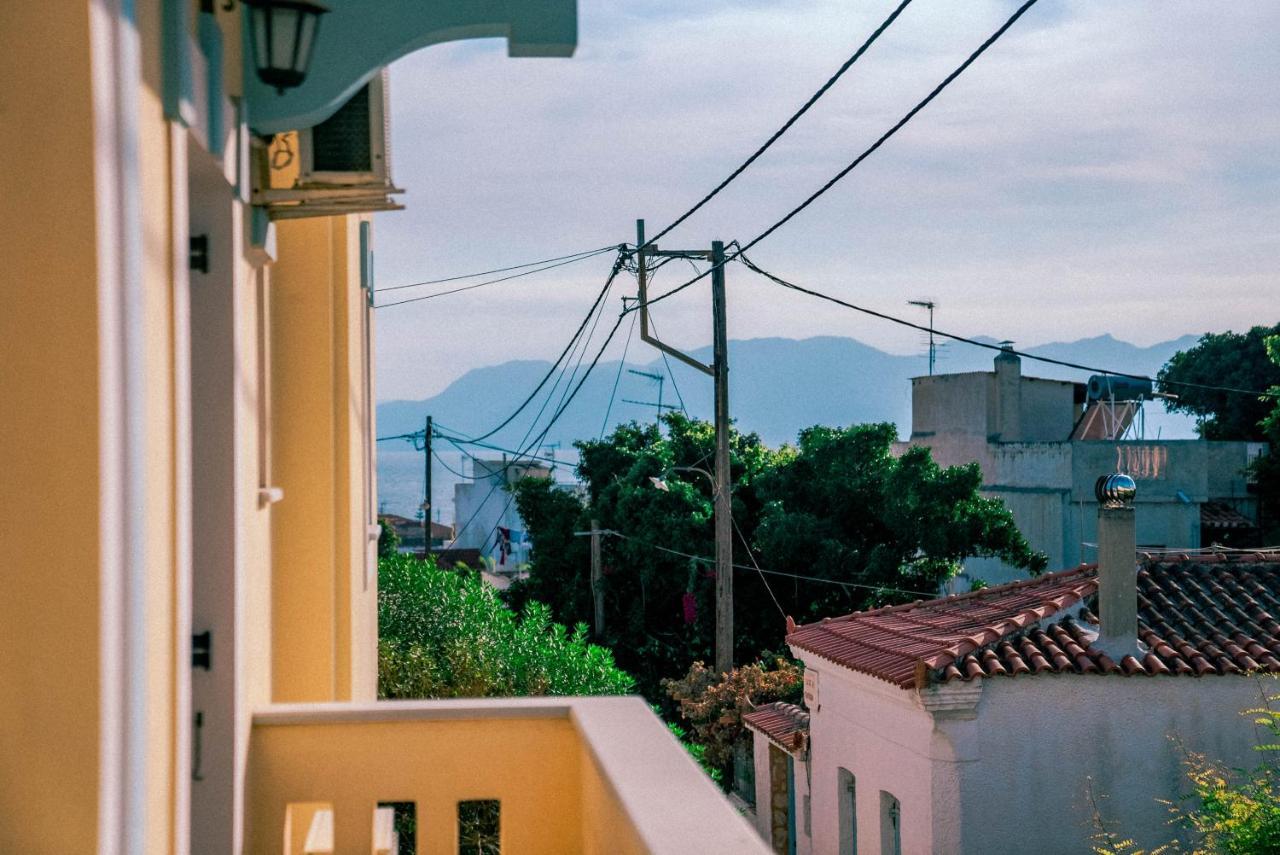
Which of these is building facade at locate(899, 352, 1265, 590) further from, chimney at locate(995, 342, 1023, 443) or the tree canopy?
the tree canopy

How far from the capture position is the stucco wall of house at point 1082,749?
11055 mm

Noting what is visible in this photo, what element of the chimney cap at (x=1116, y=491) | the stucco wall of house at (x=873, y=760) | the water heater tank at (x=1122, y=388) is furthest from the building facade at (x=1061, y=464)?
the chimney cap at (x=1116, y=491)

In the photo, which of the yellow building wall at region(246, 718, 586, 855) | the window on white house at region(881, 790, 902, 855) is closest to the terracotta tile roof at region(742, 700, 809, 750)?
the window on white house at region(881, 790, 902, 855)

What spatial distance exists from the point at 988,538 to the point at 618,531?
674 cm

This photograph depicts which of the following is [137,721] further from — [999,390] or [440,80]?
[999,390]

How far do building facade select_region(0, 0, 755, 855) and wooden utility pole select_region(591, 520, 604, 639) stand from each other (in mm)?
19490

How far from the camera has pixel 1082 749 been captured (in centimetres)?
1124

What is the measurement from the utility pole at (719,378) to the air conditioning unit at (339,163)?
11.4 meters

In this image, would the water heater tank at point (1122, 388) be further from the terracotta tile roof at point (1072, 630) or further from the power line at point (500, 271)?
the power line at point (500, 271)

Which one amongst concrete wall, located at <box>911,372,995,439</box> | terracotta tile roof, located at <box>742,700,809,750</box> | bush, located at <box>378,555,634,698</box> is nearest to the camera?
bush, located at <box>378,555,634,698</box>

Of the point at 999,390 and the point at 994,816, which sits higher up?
the point at 999,390

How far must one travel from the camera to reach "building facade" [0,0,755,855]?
2.08m

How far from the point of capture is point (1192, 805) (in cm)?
1161

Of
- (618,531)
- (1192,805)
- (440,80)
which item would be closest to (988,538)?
(618,531)
